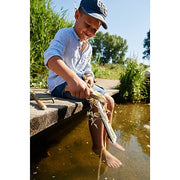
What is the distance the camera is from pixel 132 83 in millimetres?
3340

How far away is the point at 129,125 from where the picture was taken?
202 centimetres

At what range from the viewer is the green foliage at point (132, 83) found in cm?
336

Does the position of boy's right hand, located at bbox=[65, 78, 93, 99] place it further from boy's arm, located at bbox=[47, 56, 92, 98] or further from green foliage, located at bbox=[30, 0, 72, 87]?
green foliage, located at bbox=[30, 0, 72, 87]

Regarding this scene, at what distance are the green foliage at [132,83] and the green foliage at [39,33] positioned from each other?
1.86 meters

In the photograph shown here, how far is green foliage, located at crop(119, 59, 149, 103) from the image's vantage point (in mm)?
3360

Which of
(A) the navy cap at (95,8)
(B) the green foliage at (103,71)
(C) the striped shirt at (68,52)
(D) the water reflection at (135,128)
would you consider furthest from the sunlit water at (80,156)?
(B) the green foliage at (103,71)

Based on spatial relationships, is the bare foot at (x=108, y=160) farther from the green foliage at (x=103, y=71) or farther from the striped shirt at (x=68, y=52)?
the green foliage at (x=103, y=71)

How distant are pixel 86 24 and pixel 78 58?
33 centimetres

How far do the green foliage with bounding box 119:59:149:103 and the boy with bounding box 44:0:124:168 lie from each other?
2.10 meters

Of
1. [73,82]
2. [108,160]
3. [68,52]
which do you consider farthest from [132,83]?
[73,82]

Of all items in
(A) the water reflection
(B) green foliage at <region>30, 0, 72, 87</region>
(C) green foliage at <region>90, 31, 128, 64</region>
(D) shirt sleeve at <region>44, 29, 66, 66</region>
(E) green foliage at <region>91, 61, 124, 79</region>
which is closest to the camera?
(D) shirt sleeve at <region>44, 29, 66, 66</region>

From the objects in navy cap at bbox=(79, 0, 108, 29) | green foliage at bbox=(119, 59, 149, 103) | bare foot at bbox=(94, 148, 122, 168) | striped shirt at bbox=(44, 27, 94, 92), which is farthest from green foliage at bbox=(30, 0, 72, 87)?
green foliage at bbox=(119, 59, 149, 103)

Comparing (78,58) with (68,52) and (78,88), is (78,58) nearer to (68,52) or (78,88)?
(68,52)
